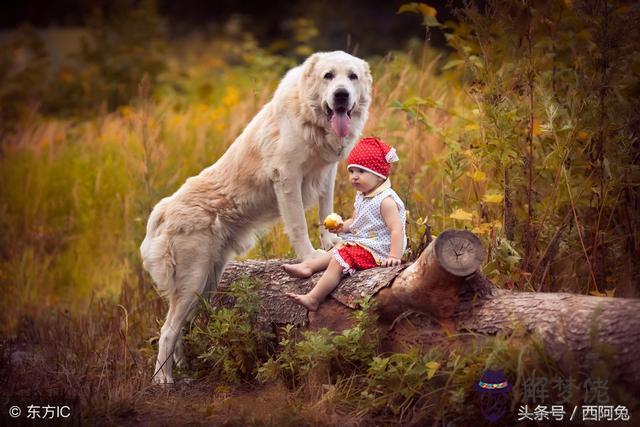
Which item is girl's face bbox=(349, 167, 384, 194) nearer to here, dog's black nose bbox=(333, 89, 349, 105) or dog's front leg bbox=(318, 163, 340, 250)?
dog's black nose bbox=(333, 89, 349, 105)

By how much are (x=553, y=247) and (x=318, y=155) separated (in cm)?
158

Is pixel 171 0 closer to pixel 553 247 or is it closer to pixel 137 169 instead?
pixel 137 169

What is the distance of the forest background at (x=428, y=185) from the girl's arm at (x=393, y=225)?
29 cm

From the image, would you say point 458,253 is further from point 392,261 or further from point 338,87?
point 338,87

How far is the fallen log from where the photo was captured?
10.7ft

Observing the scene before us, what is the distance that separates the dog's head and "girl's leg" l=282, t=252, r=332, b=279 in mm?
800

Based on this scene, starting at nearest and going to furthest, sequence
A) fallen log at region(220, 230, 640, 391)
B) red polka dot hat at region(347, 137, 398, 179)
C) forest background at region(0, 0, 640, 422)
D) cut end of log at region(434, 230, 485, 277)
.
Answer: fallen log at region(220, 230, 640, 391) → cut end of log at region(434, 230, 485, 277) → red polka dot hat at region(347, 137, 398, 179) → forest background at region(0, 0, 640, 422)

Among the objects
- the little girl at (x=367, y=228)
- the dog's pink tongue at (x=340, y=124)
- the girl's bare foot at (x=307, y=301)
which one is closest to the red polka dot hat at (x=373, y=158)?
the little girl at (x=367, y=228)

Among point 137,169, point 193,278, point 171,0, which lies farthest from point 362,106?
point 171,0

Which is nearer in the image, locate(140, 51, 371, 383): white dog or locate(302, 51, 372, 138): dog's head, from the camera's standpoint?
locate(302, 51, 372, 138): dog's head

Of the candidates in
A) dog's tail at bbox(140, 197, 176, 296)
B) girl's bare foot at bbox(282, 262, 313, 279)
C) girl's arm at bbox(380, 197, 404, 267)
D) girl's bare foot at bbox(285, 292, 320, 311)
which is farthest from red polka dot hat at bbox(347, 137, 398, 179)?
dog's tail at bbox(140, 197, 176, 296)

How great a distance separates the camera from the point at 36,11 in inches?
834

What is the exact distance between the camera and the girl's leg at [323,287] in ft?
13.8

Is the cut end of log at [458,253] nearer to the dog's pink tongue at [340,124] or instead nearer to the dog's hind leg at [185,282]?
the dog's pink tongue at [340,124]
